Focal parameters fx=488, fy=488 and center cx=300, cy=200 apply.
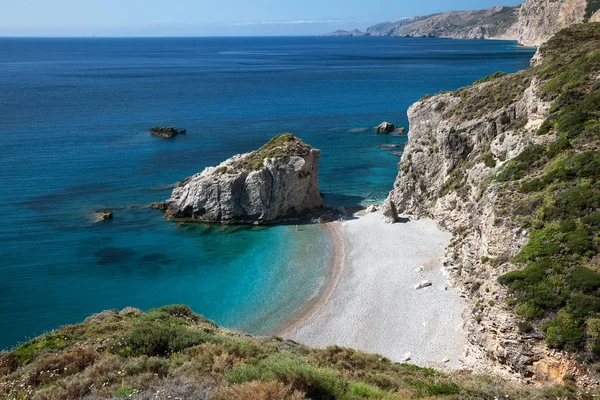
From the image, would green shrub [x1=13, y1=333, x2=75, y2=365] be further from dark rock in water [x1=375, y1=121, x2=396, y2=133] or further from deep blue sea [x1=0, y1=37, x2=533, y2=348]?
dark rock in water [x1=375, y1=121, x2=396, y2=133]

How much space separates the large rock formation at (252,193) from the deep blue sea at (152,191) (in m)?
1.78

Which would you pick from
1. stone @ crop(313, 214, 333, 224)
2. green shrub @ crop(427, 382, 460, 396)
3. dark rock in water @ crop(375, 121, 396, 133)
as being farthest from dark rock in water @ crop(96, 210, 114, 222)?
dark rock in water @ crop(375, 121, 396, 133)

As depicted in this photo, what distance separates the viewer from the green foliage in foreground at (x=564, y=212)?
19.3 m

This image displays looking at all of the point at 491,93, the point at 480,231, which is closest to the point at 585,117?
the point at 480,231

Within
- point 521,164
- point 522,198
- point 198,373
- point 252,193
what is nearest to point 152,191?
point 252,193

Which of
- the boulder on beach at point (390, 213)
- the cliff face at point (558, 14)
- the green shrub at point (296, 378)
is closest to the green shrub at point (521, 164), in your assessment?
the boulder on beach at point (390, 213)

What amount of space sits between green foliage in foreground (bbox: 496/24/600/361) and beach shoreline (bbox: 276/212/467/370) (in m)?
5.46

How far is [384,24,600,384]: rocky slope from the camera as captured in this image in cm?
1992

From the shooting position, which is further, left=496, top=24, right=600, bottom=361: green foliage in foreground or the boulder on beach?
the boulder on beach

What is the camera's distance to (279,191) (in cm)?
4584

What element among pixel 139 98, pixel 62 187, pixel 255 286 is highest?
pixel 139 98

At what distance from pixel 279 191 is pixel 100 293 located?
60.8ft

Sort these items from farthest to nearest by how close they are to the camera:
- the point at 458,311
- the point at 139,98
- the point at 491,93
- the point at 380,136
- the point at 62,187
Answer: the point at 139,98 → the point at 380,136 → the point at 62,187 → the point at 491,93 → the point at 458,311

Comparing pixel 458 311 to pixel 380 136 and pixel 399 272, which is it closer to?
pixel 399 272
